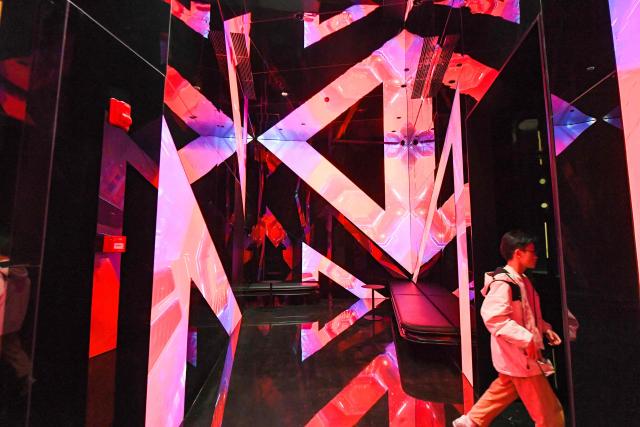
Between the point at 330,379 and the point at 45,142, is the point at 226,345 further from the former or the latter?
the point at 45,142

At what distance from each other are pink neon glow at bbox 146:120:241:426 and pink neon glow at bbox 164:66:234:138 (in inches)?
11.4

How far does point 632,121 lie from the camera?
108cm

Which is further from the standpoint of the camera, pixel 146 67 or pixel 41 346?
pixel 146 67

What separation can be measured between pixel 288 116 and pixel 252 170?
4.84 ft

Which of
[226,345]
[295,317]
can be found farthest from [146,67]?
[295,317]

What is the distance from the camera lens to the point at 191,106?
247 centimetres

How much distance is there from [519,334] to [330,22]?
5.19 metres

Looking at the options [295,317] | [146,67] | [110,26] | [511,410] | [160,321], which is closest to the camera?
[110,26]

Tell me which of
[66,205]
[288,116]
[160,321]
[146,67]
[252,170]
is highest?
[288,116]

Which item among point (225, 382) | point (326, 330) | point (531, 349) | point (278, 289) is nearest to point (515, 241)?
point (531, 349)

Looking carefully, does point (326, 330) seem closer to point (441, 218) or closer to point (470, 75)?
point (441, 218)

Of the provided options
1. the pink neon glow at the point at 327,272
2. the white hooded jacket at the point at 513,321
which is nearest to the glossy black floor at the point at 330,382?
the white hooded jacket at the point at 513,321

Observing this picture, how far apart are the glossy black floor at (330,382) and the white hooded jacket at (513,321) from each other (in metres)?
0.79

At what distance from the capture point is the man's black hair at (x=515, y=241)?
167cm
